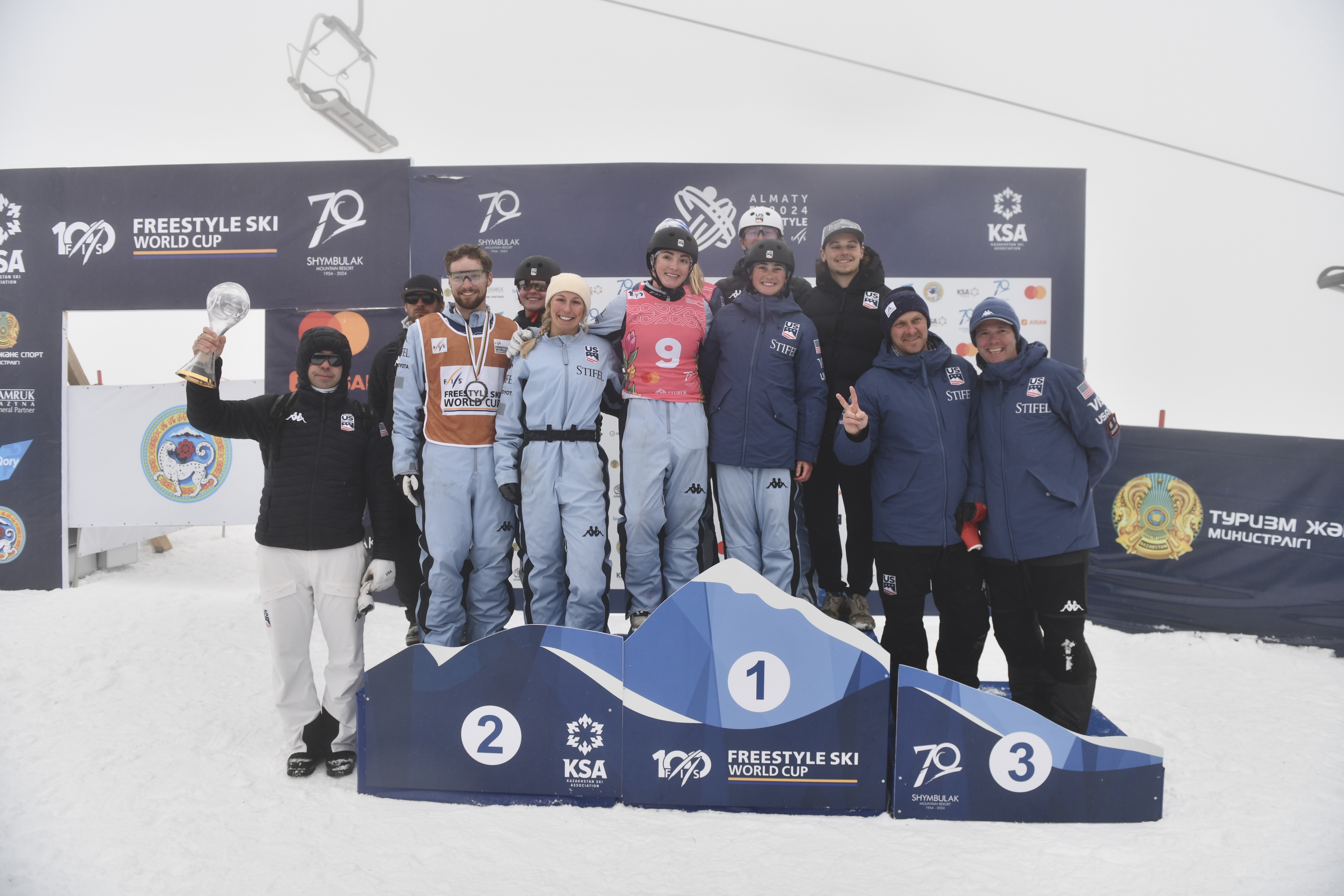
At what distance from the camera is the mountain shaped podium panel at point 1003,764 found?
7.92 ft

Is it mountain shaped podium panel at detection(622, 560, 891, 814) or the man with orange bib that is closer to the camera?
mountain shaped podium panel at detection(622, 560, 891, 814)

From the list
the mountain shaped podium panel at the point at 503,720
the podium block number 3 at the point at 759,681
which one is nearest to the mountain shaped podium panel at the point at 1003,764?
the podium block number 3 at the point at 759,681

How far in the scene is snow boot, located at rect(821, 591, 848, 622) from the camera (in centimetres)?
309

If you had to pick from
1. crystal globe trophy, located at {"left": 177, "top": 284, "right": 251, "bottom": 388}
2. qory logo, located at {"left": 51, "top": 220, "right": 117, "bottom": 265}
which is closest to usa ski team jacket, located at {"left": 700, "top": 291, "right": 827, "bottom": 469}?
crystal globe trophy, located at {"left": 177, "top": 284, "right": 251, "bottom": 388}

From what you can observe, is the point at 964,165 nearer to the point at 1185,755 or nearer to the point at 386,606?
the point at 1185,755

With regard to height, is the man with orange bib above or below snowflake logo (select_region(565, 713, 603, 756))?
above

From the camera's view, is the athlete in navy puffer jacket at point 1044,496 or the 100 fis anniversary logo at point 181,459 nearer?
the athlete in navy puffer jacket at point 1044,496

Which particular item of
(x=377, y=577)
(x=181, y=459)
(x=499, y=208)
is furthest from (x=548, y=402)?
(x=181, y=459)

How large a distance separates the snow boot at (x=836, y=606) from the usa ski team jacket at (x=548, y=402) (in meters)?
1.27

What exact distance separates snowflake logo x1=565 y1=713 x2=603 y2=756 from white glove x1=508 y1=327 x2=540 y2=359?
1463 mm

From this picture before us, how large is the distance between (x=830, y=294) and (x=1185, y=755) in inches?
107

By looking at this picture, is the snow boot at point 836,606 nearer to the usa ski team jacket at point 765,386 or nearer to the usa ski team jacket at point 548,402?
the usa ski team jacket at point 765,386

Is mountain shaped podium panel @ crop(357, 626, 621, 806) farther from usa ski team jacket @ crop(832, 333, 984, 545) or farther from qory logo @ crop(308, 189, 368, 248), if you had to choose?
qory logo @ crop(308, 189, 368, 248)

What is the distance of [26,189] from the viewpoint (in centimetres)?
526
